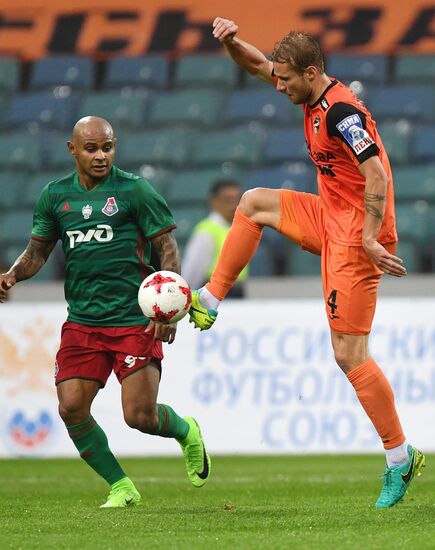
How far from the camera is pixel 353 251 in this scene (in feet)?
19.1

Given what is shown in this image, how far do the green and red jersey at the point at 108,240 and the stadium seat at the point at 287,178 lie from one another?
6.36 metres

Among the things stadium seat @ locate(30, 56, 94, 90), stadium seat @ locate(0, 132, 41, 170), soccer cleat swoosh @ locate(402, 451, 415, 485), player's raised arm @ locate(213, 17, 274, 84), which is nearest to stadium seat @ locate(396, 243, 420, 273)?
stadium seat @ locate(0, 132, 41, 170)

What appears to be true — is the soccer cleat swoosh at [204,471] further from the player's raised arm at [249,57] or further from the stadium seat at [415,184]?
the stadium seat at [415,184]

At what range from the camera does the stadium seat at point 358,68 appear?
14.6m

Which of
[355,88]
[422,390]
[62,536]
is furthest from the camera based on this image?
[355,88]

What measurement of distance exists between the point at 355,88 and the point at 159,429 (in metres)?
8.36

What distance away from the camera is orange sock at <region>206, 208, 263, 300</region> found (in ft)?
20.1

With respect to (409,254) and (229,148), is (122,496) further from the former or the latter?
(229,148)

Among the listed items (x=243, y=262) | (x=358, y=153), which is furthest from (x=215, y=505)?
(x=358, y=153)

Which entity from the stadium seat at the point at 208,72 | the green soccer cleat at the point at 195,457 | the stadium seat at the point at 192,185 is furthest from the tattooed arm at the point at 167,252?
the stadium seat at the point at 208,72

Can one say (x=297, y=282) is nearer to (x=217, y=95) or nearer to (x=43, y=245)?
(x=217, y=95)

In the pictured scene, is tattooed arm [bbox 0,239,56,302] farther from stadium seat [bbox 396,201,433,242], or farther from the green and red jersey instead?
stadium seat [bbox 396,201,433,242]

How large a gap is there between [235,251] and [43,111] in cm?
931

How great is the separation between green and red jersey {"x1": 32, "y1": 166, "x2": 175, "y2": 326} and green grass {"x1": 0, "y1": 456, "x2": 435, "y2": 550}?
3.35 feet
